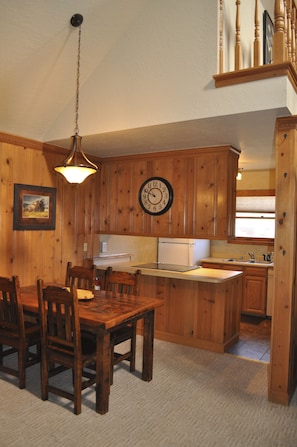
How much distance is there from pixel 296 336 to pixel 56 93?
3383mm

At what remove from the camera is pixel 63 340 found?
273cm

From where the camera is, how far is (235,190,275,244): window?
6.33 m

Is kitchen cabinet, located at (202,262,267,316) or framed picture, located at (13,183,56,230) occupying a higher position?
framed picture, located at (13,183,56,230)

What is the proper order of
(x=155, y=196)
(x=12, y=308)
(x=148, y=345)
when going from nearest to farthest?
(x=12, y=308) < (x=148, y=345) < (x=155, y=196)

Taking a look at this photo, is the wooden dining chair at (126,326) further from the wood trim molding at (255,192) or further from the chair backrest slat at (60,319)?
the wood trim molding at (255,192)

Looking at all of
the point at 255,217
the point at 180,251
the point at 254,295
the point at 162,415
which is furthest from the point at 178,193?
the point at 255,217

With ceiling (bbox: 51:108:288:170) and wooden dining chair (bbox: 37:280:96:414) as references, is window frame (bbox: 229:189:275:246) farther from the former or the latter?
wooden dining chair (bbox: 37:280:96:414)

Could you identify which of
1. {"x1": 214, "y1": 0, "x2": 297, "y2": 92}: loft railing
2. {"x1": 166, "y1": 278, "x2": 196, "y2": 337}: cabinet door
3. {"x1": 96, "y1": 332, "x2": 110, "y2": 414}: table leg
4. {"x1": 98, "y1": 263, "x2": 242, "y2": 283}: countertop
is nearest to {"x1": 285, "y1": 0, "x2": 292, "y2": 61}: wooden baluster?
{"x1": 214, "y1": 0, "x2": 297, "y2": 92}: loft railing

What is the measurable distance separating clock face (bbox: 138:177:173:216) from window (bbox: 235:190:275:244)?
2.37 metres

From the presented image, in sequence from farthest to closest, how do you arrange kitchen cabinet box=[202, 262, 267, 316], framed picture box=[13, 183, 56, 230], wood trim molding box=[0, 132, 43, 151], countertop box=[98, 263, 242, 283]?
kitchen cabinet box=[202, 262, 267, 316], countertop box=[98, 263, 242, 283], framed picture box=[13, 183, 56, 230], wood trim molding box=[0, 132, 43, 151]

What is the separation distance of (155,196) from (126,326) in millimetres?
Answer: 1746

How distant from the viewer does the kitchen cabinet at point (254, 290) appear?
5770 millimetres

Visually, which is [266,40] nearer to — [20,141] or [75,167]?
[75,167]

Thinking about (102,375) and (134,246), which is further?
(134,246)
